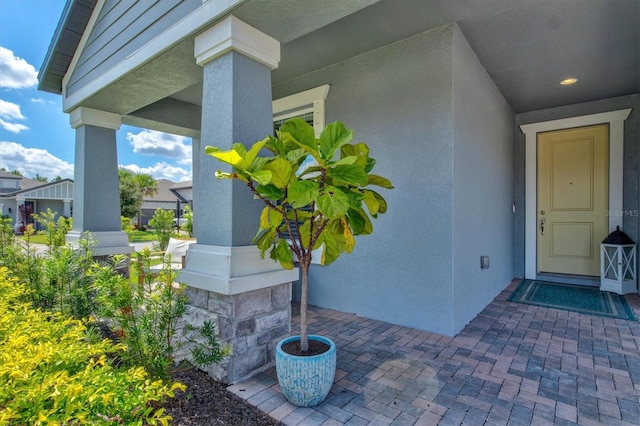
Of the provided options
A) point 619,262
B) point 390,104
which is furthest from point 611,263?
point 390,104

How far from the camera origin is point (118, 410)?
1.16m

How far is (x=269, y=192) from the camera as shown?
5.96 ft

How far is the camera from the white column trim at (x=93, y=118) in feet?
13.1

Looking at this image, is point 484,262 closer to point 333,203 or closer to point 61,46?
point 333,203

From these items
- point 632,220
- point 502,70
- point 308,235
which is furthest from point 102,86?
point 632,220

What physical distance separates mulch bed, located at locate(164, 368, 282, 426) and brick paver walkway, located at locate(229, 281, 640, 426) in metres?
0.08

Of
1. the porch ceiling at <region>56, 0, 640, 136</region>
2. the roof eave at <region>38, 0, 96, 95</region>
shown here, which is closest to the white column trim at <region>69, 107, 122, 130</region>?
the porch ceiling at <region>56, 0, 640, 136</region>

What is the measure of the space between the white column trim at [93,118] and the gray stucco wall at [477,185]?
4231mm

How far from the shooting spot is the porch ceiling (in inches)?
93.1

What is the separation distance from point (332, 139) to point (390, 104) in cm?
187

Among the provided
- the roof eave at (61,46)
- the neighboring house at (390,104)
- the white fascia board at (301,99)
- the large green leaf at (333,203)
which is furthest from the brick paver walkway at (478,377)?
the roof eave at (61,46)

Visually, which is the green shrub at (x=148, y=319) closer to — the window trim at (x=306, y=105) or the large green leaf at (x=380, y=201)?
the large green leaf at (x=380, y=201)

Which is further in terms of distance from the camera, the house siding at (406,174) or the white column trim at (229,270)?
the house siding at (406,174)

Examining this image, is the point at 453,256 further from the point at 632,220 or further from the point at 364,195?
the point at 632,220
